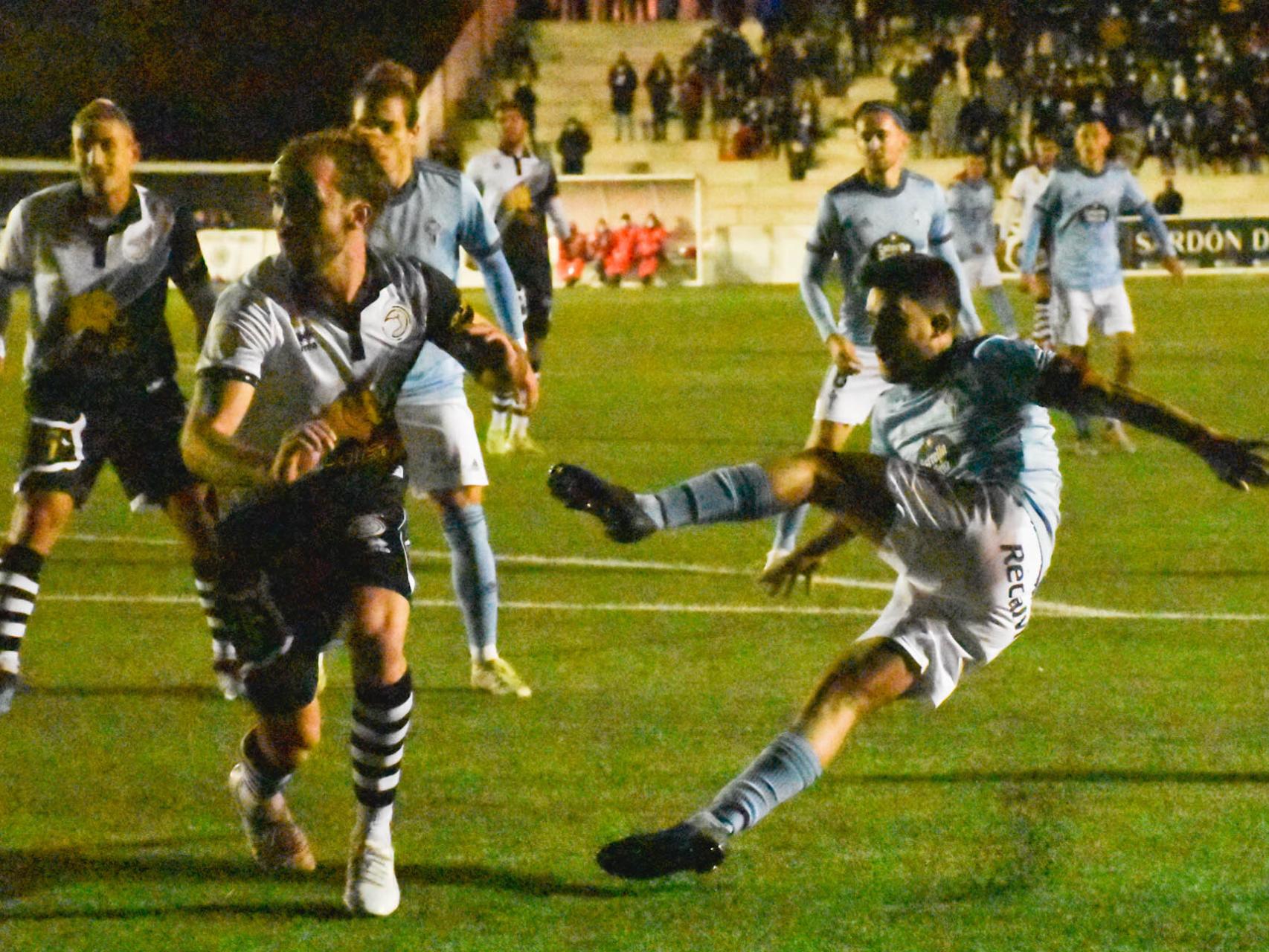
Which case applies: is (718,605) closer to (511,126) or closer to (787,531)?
(787,531)

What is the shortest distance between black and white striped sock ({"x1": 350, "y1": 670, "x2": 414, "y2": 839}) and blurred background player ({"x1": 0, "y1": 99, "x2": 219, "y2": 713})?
228cm

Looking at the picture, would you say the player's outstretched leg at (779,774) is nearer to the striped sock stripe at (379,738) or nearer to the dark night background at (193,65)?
the striped sock stripe at (379,738)

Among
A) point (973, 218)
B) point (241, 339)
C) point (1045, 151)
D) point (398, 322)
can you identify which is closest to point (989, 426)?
point (398, 322)

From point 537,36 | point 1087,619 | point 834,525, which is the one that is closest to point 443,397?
point 834,525

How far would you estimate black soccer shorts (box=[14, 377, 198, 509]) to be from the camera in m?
7.08

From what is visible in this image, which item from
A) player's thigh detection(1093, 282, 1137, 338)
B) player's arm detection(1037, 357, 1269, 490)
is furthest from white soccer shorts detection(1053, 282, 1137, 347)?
player's arm detection(1037, 357, 1269, 490)

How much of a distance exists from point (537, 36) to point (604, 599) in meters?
35.6

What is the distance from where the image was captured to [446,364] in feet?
23.7

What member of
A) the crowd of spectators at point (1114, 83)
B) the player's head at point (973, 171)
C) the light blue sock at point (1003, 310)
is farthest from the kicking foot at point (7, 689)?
the crowd of spectators at point (1114, 83)

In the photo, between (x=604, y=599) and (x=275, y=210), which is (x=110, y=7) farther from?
(x=275, y=210)

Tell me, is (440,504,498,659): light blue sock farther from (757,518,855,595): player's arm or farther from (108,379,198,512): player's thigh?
(757,518,855,595): player's arm

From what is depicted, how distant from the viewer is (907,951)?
15.3 feet

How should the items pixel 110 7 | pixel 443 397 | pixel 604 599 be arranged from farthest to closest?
pixel 110 7 < pixel 604 599 < pixel 443 397

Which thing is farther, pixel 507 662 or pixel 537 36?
pixel 537 36
